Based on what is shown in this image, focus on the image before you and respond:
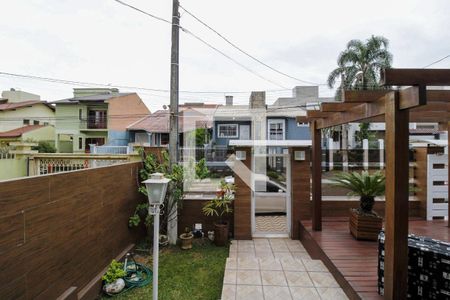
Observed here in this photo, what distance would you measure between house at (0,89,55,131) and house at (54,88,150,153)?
12.0ft

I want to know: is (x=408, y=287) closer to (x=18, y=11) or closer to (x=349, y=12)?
(x=349, y=12)

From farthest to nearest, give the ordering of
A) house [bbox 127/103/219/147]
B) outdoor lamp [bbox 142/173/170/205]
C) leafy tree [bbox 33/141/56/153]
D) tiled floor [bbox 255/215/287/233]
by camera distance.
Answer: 1. leafy tree [bbox 33/141/56/153]
2. house [bbox 127/103/219/147]
3. tiled floor [bbox 255/215/287/233]
4. outdoor lamp [bbox 142/173/170/205]

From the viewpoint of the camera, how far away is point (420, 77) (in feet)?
6.65

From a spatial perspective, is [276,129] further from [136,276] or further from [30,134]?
[30,134]

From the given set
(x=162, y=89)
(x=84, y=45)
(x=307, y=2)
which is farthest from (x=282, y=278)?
(x=162, y=89)

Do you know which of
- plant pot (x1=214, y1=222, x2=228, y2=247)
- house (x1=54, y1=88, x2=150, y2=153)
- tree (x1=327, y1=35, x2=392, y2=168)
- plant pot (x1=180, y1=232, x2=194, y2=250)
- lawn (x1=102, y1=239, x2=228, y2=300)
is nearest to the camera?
lawn (x1=102, y1=239, x2=228, y2=300)

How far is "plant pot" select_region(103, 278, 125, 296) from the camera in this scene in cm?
361

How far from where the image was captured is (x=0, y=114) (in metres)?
23.0

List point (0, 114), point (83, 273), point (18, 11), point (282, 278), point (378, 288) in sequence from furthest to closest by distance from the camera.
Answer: point (0, 114) → point (18, 11) → point (282, 278) → point (83, 273) → point (378, 288)

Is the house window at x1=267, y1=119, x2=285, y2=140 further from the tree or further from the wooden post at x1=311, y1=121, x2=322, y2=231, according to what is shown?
the wooden post at x1=311, y1=121, x2=322, y2=231

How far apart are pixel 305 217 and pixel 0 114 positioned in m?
27.9

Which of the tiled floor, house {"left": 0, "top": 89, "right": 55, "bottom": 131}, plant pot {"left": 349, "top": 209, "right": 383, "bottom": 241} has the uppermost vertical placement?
house {"left": 0, "top": 89, "right": 55, "bottom": 131}

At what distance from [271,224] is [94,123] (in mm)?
20201

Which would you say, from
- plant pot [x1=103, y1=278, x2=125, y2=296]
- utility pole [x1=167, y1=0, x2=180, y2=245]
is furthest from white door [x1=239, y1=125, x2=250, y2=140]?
plant pot [x1=103, y1=278, x2=125, y2=296]
